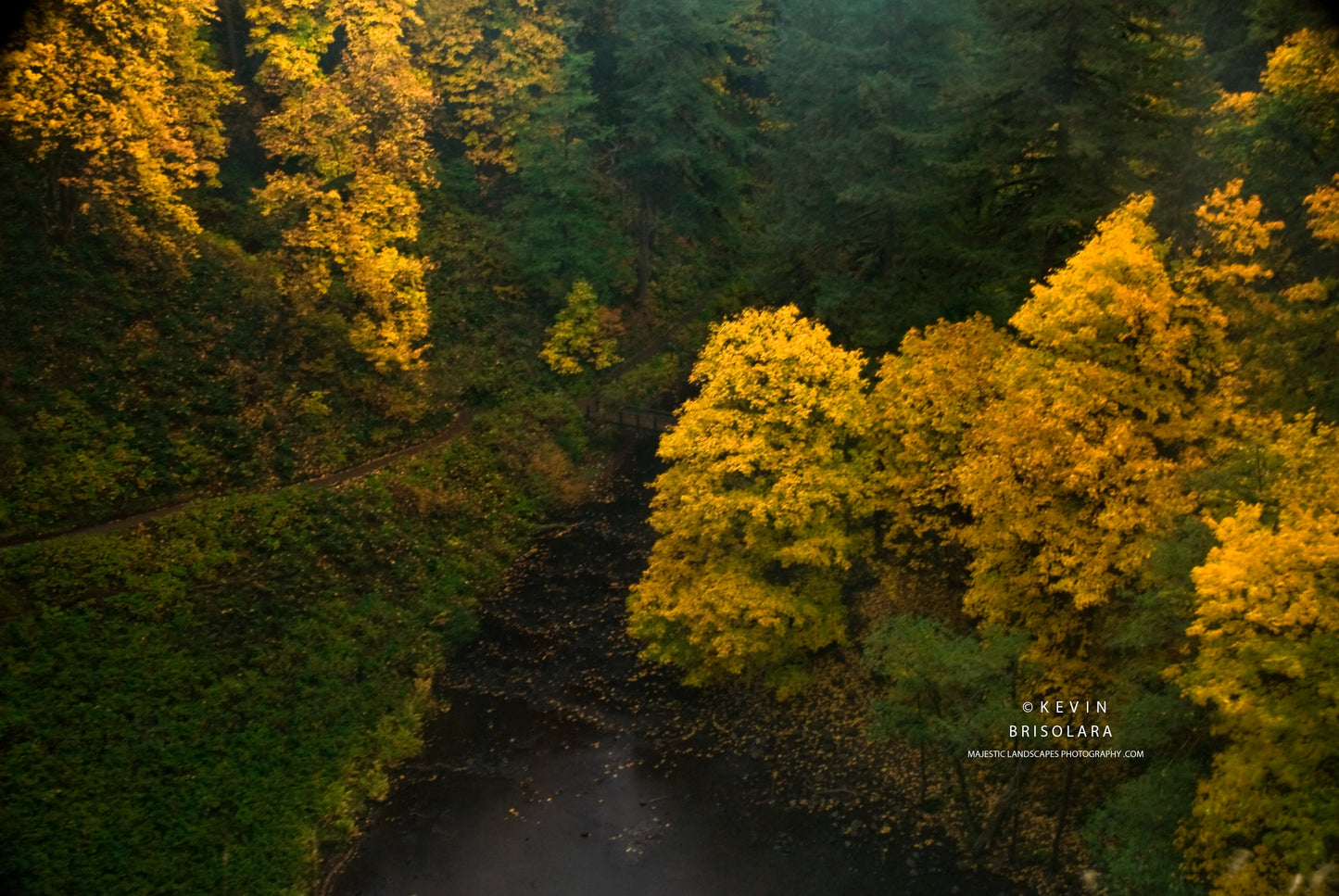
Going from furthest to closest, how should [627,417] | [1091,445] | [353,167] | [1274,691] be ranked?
[627,417] < [353,167] < [1091,445] < [1274,691]

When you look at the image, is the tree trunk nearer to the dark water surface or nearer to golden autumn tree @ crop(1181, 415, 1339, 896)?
the dark water surface

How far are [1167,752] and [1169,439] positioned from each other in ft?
18.0

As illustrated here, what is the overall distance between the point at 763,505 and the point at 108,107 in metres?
18.3

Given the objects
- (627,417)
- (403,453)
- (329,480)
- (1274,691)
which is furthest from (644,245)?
(1274,691)

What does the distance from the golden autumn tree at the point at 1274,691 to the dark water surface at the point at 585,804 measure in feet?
17.2

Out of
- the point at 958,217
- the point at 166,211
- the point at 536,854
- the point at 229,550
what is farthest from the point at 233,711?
the point at 958,217

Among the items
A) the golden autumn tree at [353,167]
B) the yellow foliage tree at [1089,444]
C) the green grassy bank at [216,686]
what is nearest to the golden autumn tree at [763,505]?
the yellow foliage tree at [1089,444]

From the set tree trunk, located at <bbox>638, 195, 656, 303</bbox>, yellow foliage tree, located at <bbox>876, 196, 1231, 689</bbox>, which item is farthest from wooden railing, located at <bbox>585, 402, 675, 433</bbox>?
yellow foliage tree, located at <bbox>876, 196, 1231, 689</bbox>

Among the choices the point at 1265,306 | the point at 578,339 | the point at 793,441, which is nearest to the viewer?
the point at 1265,306

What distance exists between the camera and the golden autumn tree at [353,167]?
26891 mm

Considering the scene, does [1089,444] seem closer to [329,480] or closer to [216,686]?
[216,686]

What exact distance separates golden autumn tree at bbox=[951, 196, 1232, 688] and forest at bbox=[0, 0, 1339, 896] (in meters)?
0.09

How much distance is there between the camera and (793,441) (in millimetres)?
21156

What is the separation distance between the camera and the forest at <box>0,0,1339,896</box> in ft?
48.5
